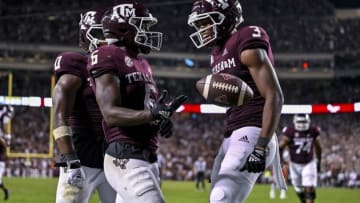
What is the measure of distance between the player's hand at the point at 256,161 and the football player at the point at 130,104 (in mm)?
644

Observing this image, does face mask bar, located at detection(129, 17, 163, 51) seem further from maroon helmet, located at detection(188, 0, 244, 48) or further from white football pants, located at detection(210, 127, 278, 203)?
white football pants, located at detection(210, 127, 278, 203)

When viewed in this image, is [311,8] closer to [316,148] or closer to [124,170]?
[316,148]

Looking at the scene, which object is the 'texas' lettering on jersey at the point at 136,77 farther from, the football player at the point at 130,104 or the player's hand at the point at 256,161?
the player's hand at the point at 256,161

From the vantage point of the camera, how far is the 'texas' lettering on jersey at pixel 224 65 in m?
5.44

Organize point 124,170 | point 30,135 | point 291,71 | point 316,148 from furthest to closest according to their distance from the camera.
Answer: point 291,71 → point 30,135 → point 316,148 → point 124,170

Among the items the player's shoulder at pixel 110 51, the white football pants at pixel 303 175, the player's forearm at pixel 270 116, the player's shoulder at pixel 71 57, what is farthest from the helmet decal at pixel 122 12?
the white football pants at pixel 303 175

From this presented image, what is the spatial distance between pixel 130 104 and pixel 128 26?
550mm

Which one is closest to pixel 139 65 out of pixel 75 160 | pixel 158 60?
pixel 75 160

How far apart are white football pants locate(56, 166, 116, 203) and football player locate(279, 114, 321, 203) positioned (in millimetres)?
8502

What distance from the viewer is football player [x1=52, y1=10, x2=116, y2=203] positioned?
5.77 metres

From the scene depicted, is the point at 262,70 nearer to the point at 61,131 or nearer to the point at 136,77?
the point at 136,77

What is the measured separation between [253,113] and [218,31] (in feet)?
2.31

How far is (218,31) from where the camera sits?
5.60 meters

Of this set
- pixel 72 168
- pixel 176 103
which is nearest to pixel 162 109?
pixel 176 103
